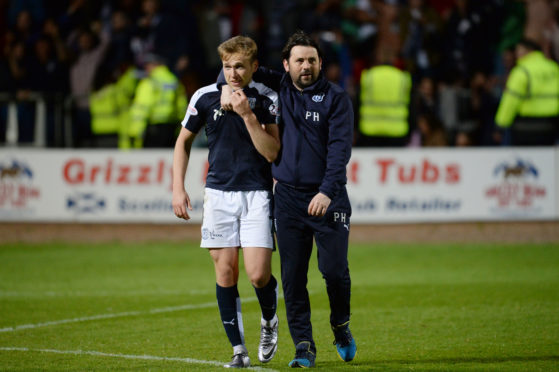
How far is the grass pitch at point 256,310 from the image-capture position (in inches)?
267

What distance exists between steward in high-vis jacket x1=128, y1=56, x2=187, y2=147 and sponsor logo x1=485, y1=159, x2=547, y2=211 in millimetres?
4951

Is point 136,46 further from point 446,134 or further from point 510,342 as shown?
point 510,342

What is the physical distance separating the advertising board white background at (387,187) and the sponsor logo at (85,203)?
2 centimetres

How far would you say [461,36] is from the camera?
16.8 metres

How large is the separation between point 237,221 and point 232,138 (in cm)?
55

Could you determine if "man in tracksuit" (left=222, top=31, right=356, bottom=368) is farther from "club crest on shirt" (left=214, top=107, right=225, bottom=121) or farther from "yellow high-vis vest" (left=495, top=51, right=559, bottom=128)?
"yellow high-vis vest" (left=495, top=51, right=559, bottom=128)

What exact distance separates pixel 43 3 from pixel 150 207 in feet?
20.2

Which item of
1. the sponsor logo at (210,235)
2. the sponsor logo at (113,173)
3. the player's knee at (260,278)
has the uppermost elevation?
the sponsor logo at (113,173)

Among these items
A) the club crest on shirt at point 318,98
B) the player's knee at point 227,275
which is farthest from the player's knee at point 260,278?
the club crest on shirt at point 318,98

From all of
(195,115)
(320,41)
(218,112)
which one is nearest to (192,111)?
(195,115)

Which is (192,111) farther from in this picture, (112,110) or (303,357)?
(112,110)

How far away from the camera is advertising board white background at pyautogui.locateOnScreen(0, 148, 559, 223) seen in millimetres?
14195

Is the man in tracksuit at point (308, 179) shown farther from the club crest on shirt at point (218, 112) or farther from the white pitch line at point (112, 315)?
the white pitch line at point (112, 315)

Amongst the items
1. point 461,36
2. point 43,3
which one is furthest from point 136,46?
point 461,36
